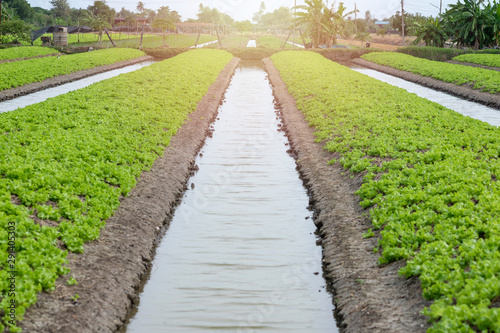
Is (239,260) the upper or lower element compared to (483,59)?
lower

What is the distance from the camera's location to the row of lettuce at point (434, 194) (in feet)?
22.6

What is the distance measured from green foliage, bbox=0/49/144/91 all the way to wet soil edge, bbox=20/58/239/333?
64.6 ft

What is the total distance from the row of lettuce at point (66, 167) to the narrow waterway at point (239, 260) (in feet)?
4.85

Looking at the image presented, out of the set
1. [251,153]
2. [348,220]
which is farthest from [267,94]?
[348,220]

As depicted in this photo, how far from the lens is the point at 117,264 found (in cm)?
901

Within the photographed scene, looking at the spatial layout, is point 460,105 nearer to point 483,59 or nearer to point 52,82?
point 483,59

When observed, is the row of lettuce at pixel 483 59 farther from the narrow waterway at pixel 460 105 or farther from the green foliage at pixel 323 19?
the green foliage at pixel 323 19

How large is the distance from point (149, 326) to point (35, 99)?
23.0 metres

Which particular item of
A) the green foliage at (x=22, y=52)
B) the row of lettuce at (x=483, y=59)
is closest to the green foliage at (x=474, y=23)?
the row of lettuce at (x=483, y=59)

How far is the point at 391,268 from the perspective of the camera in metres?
8.62

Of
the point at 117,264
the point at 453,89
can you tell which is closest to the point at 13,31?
the point at 453,89

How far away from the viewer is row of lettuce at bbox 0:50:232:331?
7930 mm

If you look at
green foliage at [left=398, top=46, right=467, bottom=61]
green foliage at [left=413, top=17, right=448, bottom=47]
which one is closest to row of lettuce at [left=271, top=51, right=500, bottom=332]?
green foliage at [left=398, top=46, right=467, bottom=61]

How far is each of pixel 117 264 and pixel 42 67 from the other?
3175cm
